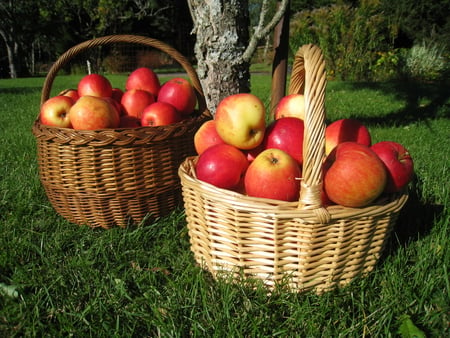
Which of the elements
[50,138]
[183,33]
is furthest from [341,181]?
[183,33]

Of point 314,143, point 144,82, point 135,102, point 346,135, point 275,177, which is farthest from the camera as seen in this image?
point 144,82

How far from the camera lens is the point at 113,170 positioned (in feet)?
6.29

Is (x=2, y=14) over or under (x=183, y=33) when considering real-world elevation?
over

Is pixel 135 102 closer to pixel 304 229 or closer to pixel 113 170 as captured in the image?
pixel 113 170

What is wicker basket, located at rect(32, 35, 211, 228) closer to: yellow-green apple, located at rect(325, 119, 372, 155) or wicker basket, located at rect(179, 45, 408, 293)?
wicker basket, located at rect(179, 45, 408, 293)

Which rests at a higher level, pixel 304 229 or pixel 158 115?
pixel 158 115

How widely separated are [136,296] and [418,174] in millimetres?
2136

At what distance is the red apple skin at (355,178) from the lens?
1287 millimetres

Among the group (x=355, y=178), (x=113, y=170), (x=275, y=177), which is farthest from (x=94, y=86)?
(x=355, y=178)

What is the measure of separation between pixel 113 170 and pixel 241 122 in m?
0.79

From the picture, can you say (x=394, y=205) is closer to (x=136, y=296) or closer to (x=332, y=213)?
(x=332, y=213)

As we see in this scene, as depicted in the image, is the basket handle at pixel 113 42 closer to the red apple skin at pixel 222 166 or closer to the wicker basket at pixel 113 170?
the wicker basket at pixel 113 170

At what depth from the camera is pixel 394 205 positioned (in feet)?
4.54

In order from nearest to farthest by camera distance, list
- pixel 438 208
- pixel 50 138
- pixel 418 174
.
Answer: pixel 50 138
pixel 438 208
pixel 418 174
